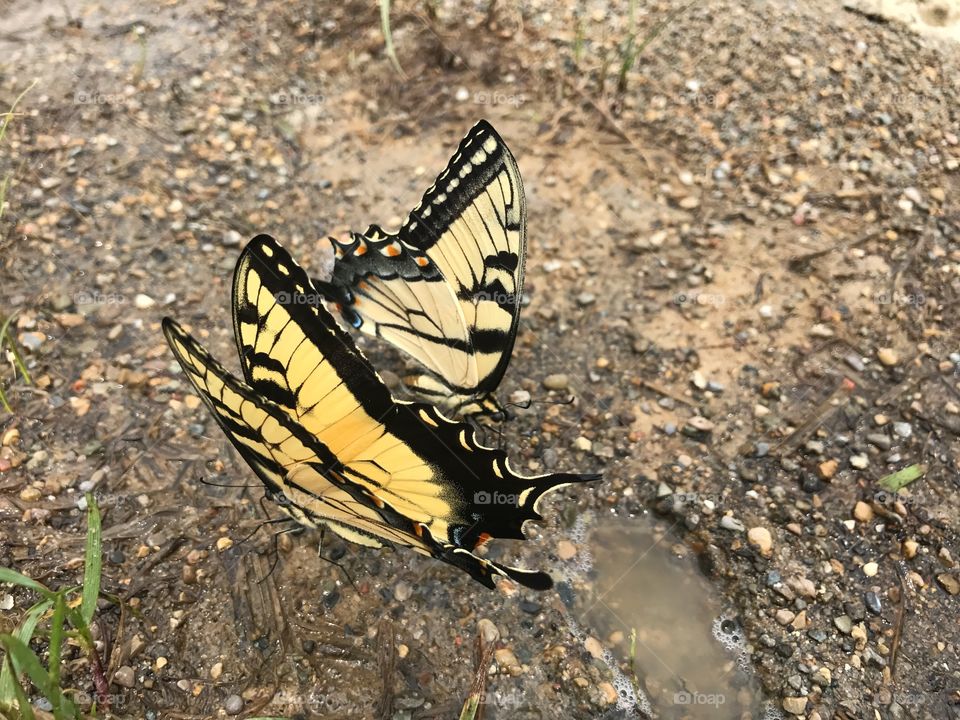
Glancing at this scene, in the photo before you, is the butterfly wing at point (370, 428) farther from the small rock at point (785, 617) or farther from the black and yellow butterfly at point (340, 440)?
the small rock at point (785, 617)

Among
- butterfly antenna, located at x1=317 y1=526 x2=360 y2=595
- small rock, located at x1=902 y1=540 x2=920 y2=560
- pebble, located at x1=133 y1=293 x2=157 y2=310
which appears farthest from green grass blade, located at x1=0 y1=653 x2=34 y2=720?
small rock, located at x1=902 y1=540 x2=920 y2=560

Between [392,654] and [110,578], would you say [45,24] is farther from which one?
[392,654]

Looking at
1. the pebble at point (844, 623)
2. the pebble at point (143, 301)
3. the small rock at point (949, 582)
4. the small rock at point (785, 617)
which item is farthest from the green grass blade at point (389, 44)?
the small rock at point (949, 582)

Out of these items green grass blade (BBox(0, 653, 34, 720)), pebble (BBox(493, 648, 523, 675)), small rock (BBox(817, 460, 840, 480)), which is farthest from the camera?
small rock (BBox(817, 460, 840, 480))

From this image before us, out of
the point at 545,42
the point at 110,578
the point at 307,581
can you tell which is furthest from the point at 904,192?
the point at 110,578

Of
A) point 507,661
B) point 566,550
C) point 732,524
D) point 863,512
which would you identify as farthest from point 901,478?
A: point 507,661

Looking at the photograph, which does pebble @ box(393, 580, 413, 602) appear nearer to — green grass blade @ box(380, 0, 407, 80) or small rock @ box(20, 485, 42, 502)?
small rock @ box(20, 485, 42, 502)

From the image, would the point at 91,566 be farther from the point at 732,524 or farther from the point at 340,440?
the point at 732,524
